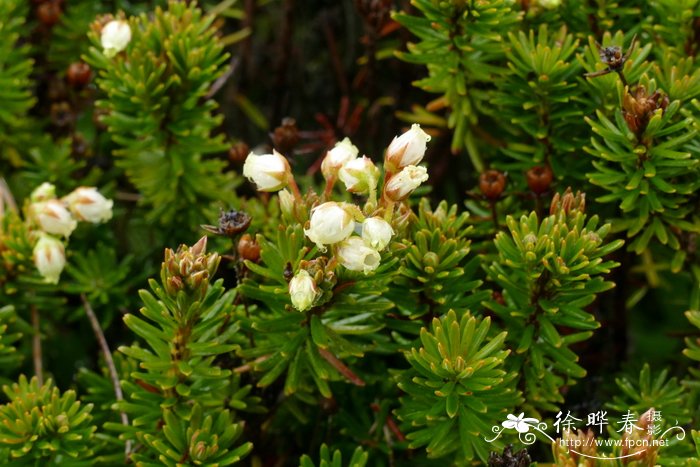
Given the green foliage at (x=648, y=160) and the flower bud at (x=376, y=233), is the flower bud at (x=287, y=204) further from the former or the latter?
the green foliage at (x=648, y=160)

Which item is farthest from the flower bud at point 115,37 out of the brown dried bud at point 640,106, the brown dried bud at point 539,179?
the brown dried bud at point 640,106

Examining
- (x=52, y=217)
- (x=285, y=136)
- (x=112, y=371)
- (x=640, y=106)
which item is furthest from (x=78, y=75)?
(x=640, y=106)

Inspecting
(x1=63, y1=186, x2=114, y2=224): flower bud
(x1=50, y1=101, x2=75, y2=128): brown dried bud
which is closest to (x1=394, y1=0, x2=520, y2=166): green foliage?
(x1=63, y1=186, x2=114, y2=224): flower bud

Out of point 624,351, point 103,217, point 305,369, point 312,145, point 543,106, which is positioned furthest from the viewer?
point 312,145

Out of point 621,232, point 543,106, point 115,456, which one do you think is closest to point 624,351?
point 621,232

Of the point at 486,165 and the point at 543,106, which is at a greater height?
the point at 543,106

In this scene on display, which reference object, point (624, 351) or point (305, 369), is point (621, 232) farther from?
point (305, 369)
